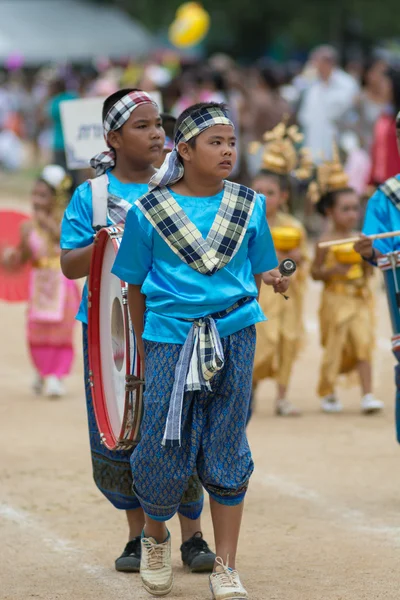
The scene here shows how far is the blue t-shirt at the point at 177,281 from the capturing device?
15.5 ft

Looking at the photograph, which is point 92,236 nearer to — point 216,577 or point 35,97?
point 216,577

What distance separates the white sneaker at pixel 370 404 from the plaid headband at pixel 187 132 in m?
3.95

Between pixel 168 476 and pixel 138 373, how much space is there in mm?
408

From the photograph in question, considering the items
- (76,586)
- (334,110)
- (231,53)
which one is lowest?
(76,586)

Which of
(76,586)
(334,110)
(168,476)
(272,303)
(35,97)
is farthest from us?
(35,97)

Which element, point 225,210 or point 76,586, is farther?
point 76,586

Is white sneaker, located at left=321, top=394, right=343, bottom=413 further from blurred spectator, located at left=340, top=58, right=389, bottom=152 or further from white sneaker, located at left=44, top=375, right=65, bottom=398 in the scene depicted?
blurred spectator, located at left=340, top=58, right=389, bottom=152

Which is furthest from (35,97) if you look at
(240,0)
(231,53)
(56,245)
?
(56,245)

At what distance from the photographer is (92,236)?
17.4ft

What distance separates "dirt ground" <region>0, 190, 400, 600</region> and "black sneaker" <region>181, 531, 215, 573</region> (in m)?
0.05

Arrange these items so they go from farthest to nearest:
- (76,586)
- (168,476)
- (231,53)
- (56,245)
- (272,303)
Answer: (231,53) < (56,245) < (272,303) < (76,586) < (168,476)

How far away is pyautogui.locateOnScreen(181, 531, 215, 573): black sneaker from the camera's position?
17.4ft

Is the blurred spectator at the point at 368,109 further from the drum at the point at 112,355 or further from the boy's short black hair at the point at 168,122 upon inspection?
the drum at the point at 112,355

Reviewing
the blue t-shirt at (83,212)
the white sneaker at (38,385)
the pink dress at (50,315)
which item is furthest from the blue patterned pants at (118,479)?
the white sneaker at (38,385)
